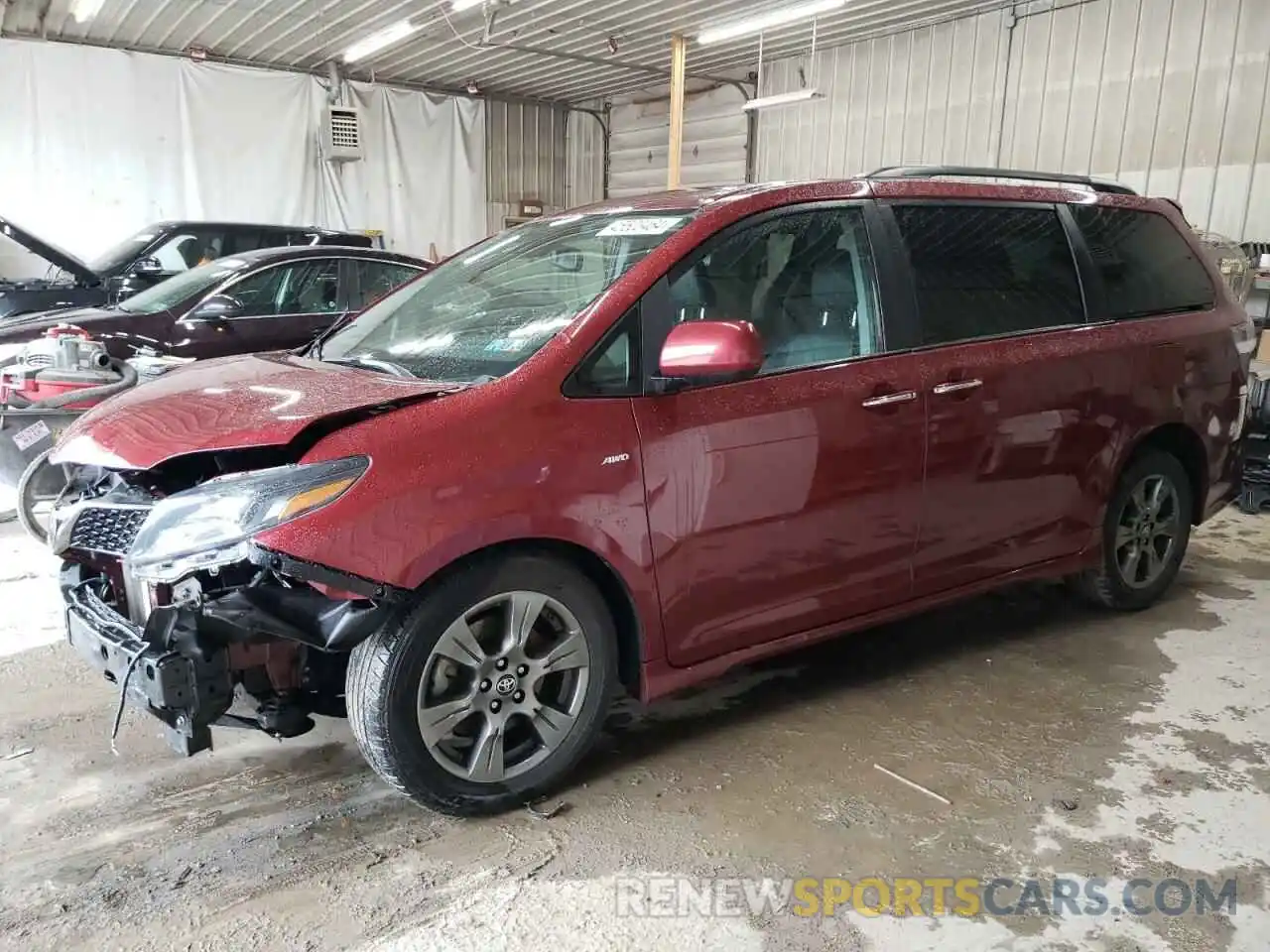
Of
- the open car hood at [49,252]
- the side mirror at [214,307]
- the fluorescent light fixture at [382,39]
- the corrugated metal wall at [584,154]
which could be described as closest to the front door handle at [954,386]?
the side mirror at [214,307]

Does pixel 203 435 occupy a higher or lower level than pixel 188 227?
lower

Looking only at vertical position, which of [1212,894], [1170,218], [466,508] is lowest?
[1212,894]

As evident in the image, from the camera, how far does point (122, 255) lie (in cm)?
886

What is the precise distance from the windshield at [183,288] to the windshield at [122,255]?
7.37ft

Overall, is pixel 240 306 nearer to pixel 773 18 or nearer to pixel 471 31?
pixel 773 18

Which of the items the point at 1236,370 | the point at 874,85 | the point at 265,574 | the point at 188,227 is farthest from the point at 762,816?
the point at 874,85

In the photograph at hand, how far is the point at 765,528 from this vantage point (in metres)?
2.67

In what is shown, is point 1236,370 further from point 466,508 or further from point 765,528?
point 466,508

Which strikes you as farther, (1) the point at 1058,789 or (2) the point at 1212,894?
(1) the point at 1058,789

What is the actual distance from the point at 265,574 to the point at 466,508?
0.47 meters

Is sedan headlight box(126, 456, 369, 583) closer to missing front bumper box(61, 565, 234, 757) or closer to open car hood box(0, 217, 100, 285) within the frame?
missing front bumper box(61, 565, 234, 757)

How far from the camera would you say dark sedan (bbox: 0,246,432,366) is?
6059 mm

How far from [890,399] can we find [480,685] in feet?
4.83

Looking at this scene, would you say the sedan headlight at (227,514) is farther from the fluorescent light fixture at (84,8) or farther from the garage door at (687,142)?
the garage door at (687,142)
